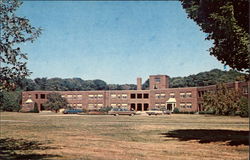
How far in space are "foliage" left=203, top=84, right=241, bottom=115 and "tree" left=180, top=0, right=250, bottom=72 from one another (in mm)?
43373

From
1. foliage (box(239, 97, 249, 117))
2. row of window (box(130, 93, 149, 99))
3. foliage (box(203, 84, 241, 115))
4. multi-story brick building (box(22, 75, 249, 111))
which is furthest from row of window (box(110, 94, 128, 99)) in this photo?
foliage (box(239, 97, 249, 117))

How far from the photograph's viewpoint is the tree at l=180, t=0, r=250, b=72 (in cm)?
1714

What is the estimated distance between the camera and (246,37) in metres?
16.9

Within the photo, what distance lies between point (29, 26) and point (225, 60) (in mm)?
12355

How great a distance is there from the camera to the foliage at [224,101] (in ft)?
200

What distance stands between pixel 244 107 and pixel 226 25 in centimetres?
4341

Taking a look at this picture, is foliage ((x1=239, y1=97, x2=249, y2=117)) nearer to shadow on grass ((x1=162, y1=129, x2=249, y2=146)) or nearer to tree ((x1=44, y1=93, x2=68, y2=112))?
shadow on grass ((x1=162, y1=129, x2=249, y2=146))

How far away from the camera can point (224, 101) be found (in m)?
61.9

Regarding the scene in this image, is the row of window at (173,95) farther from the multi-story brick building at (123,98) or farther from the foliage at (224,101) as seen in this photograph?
the foliage at (224,101)

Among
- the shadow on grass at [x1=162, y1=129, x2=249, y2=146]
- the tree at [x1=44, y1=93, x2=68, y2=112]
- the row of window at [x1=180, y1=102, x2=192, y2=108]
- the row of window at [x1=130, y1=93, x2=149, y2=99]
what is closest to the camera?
the shadow on grass at [x1=162, y1=129, x2=249, y2=146]

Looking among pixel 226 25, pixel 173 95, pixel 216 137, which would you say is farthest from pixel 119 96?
pixel 226 25

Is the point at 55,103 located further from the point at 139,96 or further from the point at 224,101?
the point at 224,101

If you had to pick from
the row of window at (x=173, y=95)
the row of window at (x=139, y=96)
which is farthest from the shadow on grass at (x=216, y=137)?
the row of window at (x=139, y=96)

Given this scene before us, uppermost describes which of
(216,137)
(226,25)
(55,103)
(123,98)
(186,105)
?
(226,25)
